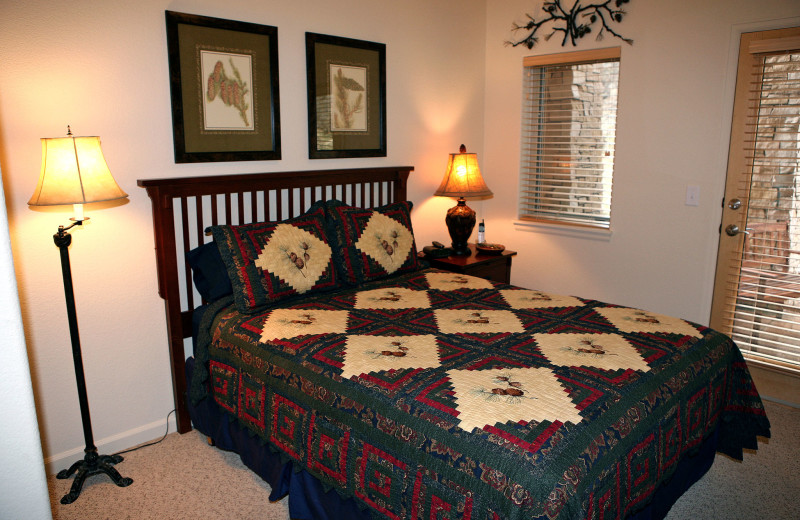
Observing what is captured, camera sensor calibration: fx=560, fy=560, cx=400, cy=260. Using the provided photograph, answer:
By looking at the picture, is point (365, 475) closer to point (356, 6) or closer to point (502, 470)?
point (502, 470)

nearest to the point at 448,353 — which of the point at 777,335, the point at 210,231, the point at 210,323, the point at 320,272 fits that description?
the point at 320,272

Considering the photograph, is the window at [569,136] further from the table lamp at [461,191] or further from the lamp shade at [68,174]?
the lamp shade at [68,174]

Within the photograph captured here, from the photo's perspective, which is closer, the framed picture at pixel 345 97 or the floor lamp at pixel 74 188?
the floor lamp at pixel 74 188

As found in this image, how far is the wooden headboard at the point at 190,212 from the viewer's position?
2.64m

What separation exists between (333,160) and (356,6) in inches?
36.5

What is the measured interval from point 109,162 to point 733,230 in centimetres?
330

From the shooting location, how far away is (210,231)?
8.91 ft

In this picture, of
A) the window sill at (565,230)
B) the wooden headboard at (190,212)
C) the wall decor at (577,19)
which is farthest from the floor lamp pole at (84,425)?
the wall decor at (577,19)

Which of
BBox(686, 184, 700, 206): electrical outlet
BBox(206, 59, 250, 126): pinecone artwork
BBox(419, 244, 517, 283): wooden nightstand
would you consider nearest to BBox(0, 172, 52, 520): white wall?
BBox(206, 59, 250, 126): pinecone artwork

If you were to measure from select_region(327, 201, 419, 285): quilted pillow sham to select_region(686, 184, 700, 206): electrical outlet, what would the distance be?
5.55 ft

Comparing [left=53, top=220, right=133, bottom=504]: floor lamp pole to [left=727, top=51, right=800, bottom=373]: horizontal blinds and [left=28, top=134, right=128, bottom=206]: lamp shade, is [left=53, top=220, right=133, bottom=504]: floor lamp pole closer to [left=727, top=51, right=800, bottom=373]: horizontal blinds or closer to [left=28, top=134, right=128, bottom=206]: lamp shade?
[left=28, top=134, right=128, bottom=206]: lamp shade

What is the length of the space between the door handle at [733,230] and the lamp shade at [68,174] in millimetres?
3219

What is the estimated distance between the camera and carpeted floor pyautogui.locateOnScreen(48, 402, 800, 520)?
2246 millimetres

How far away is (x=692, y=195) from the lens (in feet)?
11.0
